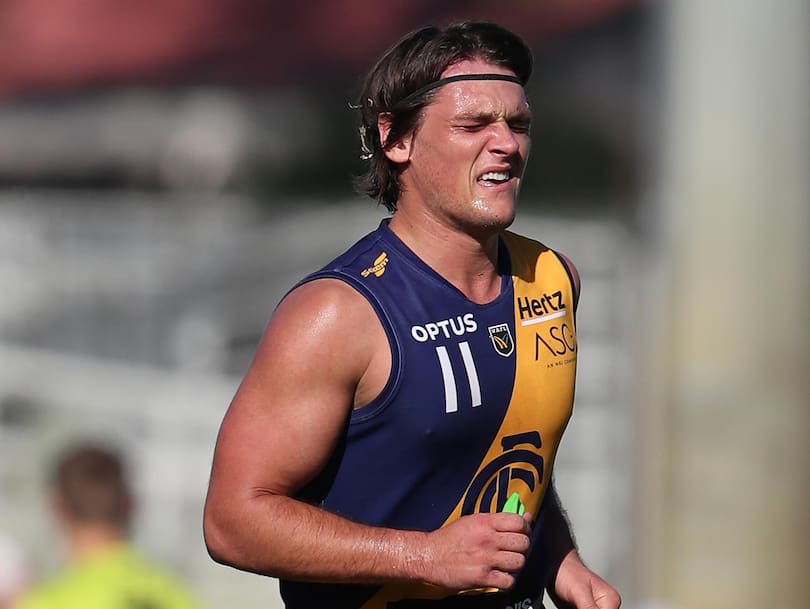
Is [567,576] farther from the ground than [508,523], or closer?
closer

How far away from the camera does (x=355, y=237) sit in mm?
10719

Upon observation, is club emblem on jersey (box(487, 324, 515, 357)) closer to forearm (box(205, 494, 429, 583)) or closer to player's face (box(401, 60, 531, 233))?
player's face (box(401, 60, 531, 233))

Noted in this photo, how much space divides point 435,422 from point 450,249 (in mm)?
492

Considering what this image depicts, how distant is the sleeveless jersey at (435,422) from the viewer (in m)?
3.30

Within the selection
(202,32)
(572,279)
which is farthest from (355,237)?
(572,279)

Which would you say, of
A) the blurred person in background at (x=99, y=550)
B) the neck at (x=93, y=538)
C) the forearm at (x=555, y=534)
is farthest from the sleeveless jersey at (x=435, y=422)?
the neck at (x=93, y=538)

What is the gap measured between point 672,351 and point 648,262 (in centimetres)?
245

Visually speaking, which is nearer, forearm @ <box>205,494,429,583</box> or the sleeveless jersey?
forearm @ <box>205,494,429,583</box>

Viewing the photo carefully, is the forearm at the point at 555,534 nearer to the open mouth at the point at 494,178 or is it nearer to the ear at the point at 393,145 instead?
the open mouth at the point at 494,178

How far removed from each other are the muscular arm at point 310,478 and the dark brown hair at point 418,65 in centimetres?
55

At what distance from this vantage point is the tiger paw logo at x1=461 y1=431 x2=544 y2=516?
3.41m

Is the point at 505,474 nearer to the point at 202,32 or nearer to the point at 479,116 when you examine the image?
the point at 479,116

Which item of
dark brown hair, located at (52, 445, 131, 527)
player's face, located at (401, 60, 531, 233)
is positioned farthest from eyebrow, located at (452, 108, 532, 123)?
dark brown hair, located at (52, 445, 131, 527)

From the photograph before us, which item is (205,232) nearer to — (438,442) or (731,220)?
(731,220)
